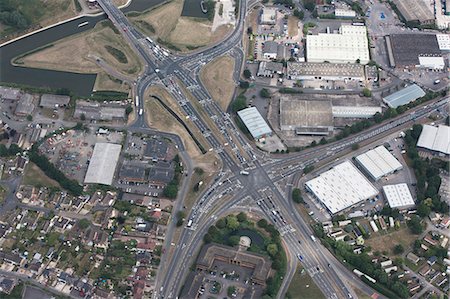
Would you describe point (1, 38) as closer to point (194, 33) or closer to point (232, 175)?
point (194, 33)

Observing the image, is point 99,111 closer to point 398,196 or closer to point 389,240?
point 398,196

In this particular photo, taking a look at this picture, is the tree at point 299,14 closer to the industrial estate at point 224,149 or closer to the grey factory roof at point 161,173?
the industrial estate at point 224,149

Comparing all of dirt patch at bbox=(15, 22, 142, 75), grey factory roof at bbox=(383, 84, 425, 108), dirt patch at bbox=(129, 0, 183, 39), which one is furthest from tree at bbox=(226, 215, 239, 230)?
dirt patch at bbox=(129, 0, 183, 39)

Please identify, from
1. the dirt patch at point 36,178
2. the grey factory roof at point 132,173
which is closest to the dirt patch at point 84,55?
the grey factory roof at point 132,173

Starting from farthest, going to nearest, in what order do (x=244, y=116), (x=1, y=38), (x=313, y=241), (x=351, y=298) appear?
1. (x=1, y=38)
2. (x=244, y=116)
3. (x=313, y=241)
4. (x=351, y=298)

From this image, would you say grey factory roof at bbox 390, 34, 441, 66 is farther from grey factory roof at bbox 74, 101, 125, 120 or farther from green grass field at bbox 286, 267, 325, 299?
grey factory roof at bbox 74, 101, 125, 120

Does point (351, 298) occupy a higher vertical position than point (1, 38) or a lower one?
lower

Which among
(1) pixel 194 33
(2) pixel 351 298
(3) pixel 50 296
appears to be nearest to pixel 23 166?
(3) pixel 50 296

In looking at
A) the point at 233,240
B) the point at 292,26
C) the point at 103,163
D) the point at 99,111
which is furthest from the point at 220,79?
the point at 233,240
